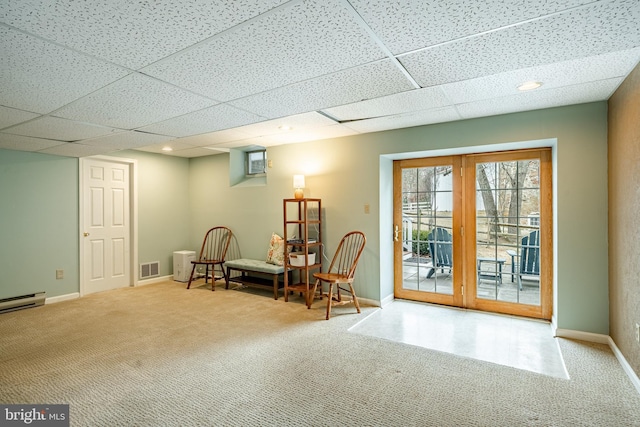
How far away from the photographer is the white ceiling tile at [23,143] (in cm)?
356

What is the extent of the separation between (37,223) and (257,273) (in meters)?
3.05

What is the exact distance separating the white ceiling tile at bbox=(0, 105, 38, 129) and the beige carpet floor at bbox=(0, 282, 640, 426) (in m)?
2.08

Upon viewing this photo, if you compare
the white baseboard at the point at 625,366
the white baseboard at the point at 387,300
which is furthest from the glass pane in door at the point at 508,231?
the white baseboard at the point at 387,300

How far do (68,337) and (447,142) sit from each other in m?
4.53

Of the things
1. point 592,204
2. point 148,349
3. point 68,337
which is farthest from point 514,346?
point 68,337

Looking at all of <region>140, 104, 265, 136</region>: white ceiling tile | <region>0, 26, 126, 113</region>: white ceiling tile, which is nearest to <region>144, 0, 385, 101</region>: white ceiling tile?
<region>0, 26, 126, 113</region>: white ceiling tile

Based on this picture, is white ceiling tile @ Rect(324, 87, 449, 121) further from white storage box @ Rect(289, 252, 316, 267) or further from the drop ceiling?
white storage box @ Rect(289, 252, 316, 267)

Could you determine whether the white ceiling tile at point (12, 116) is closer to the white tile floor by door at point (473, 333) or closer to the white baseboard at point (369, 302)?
the white tile floor by door at point (473, 333)

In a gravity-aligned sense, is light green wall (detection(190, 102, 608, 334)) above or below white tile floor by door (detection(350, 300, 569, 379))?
above

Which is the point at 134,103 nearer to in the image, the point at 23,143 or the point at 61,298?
the point at 23,143

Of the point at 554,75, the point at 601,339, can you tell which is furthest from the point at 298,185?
the point at 601,339

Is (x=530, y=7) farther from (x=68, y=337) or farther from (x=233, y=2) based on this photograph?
(x=68, y=337)

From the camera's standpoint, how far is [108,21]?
143 centimetres

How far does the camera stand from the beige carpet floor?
6.51ft
